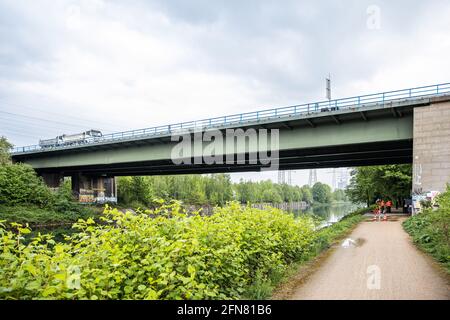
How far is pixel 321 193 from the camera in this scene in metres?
182

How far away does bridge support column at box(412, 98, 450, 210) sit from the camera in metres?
19.3

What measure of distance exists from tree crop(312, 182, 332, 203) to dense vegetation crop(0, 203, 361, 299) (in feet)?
597

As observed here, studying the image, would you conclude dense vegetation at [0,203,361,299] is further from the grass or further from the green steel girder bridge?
the green steel girder bridge

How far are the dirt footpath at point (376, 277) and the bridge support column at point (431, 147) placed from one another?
9.51m

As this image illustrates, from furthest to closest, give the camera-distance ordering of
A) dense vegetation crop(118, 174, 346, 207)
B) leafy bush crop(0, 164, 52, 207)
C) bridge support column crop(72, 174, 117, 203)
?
dense vegetation crop(118, 174, 346, 207) < bridge support column crop(72, 174, 117, 203) < leafy bush crop(0, 164, 52, 207)

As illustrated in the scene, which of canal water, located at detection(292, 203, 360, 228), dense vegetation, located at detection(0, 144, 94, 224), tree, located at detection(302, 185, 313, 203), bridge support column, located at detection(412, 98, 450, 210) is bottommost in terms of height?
tree, located at detection(302, 185, 313, 203)

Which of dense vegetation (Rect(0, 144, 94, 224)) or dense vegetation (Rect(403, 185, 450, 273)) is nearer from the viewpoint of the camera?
dense vegetation (Rect(403, 185, 450, 273))

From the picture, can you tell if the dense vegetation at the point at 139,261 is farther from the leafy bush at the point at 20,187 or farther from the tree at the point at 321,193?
the tree at the point at 321,193

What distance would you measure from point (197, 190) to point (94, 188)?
36.1m

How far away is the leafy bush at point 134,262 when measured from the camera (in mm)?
3578

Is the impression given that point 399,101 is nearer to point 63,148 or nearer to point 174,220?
point 174,220

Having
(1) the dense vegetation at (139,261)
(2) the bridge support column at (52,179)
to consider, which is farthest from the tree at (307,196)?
(1) the dense vegetation at (139,261)

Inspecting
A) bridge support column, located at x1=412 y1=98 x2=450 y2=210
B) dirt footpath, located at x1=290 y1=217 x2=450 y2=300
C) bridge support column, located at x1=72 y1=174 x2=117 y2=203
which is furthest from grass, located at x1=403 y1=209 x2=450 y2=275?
bridge support column, located at x1=72 y1=174 x2=117 y2=203
